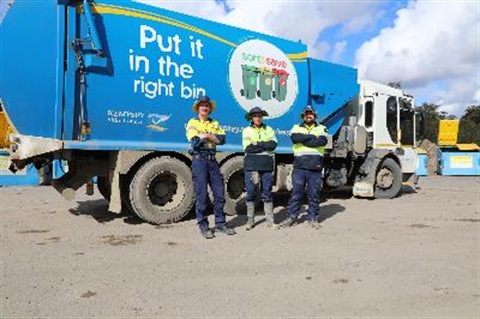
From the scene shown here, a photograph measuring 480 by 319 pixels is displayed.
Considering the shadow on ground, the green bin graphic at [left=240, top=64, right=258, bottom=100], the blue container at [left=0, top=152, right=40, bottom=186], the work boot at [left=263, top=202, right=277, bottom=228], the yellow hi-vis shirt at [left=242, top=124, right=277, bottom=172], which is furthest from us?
the blue container at [left=0, top=152, right=40, bottom=186]

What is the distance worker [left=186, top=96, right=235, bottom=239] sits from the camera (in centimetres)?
671

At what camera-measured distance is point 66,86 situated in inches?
271

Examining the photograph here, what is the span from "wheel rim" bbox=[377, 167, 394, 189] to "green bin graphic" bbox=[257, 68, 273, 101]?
388 cm

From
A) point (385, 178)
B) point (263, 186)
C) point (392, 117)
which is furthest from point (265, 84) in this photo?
point (385, 178)

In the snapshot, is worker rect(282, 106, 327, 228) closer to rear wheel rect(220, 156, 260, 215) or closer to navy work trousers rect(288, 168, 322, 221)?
navy work trousers rect(288, 168, 322, 221)

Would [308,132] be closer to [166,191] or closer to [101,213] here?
[166,191]

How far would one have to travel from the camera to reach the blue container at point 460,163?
75.9ft

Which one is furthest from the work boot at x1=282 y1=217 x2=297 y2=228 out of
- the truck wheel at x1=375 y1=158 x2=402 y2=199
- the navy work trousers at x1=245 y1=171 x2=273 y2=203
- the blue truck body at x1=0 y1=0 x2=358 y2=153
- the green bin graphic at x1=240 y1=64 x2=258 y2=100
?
the truck wheel at x1=375 y1=158 x2=402 y2=199

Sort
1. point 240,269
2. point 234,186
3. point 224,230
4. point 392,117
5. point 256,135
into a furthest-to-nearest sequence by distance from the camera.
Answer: point 392,117, point 234,186, point 256,135, point 224,230, point 240,269

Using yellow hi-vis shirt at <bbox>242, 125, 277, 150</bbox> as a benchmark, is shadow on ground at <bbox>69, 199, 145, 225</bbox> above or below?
below

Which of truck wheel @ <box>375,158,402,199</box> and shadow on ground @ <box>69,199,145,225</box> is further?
truck wheel @ <box>375,158,402,199</box>

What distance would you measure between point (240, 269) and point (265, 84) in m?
4.82

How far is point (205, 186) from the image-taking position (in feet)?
22.2

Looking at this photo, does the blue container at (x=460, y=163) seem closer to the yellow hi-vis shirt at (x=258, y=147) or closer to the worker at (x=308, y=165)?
the worker at (x=308, y=165)
